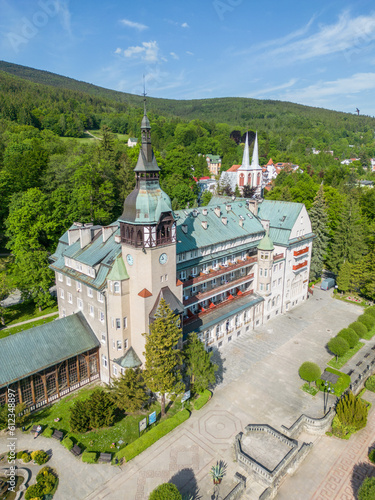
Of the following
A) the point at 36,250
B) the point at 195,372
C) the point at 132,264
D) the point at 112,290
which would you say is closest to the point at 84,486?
the point at 195,372

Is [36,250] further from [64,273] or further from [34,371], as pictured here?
[34,371]

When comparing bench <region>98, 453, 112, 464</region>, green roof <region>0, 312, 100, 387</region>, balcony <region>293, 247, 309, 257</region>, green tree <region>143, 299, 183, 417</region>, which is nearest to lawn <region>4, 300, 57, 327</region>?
green roof <region>0, 312, 100, 387</region>

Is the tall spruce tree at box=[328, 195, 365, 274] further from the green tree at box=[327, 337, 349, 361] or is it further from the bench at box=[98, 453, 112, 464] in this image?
the bench at box=[98, 453, 112, 464]

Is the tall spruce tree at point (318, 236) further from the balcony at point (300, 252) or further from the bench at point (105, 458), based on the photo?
the bench at point (105, 458)

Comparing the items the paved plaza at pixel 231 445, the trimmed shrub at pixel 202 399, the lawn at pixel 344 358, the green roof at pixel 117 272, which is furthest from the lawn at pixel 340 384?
the green roof at pixel 117 272

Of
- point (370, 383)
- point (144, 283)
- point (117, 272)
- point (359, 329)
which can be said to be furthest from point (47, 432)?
point (359, 329)

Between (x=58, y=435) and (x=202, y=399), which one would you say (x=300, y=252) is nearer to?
(x=202, y=399)
